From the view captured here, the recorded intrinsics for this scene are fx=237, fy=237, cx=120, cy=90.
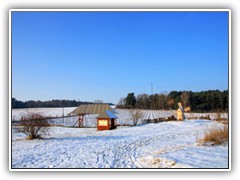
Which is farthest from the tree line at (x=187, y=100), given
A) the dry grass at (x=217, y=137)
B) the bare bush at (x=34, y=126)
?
the bare bush at (x=34, y=126)

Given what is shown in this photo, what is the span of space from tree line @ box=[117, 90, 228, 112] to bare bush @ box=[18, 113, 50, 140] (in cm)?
284

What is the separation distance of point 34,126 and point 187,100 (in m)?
5.78

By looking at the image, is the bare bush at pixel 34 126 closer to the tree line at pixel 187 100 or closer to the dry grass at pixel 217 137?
the tree line at pixel 187 100

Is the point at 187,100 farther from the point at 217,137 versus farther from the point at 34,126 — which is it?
the point at 34,126

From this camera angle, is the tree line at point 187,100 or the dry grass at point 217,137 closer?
the dry grass at point 217,137

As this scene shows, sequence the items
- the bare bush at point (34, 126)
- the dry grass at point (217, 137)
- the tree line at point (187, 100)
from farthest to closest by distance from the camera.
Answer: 1. the bare bush at point (34, 126)
2. the tree line at point (187, 100)
3. the dry grass at point (217, 137)

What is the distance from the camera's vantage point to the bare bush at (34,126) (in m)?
7.75

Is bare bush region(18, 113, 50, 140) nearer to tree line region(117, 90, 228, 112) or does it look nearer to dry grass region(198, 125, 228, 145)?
tree line region(117, 90, 228, 112)

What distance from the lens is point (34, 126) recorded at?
795cm

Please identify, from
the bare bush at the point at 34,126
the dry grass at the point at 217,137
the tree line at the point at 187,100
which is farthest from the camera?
the bare bush at the point at 34,126

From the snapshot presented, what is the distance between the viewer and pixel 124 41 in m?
5.20

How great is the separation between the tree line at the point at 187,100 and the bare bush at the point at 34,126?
9.32 feet

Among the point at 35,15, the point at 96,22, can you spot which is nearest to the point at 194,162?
the point at 96,22
